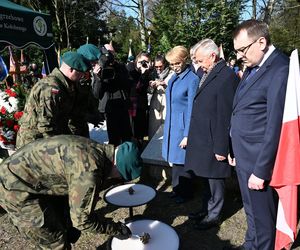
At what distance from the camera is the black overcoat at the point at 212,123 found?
2.65m

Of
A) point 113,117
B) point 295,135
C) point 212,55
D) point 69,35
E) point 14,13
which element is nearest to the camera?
point 295,135

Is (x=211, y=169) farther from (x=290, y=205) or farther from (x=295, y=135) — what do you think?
(x=295, y=135)

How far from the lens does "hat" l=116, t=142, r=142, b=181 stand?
1908 millimetres

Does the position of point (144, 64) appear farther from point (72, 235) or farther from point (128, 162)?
point (128, 162)

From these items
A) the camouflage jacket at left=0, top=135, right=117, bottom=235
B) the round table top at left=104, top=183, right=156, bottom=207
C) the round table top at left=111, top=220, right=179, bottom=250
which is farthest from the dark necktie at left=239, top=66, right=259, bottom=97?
the round table top at left=104, top=183, right=156, bottom=207

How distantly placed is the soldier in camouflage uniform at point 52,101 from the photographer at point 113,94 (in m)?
1.04

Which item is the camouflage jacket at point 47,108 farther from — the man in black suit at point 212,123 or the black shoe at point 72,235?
the man in black suit at point 212,123

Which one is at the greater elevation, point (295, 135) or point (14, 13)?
point (14, 13)

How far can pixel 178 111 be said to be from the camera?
3.29 m

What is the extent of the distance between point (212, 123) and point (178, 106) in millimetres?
592

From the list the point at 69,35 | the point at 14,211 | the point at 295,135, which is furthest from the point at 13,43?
the point at 69,35

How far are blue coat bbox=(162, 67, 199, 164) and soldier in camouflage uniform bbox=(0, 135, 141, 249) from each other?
1310 mm

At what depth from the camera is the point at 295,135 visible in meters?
1.99

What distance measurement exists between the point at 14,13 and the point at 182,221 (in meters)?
5.06
